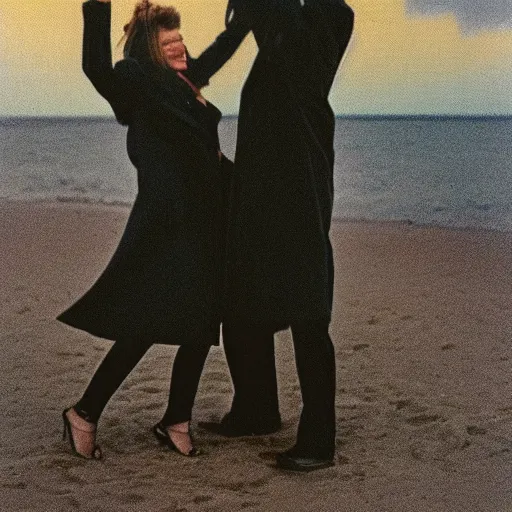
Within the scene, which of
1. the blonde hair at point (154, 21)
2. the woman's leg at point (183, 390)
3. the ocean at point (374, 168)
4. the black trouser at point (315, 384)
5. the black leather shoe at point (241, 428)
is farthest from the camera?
the ocean at point (374, 168)

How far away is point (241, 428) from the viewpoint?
430 centimetres

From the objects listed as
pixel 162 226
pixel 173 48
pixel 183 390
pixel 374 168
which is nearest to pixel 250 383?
pixel 183 390

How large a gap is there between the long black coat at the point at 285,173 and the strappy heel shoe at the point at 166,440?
606 millimetres

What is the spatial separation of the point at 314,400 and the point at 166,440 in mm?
625

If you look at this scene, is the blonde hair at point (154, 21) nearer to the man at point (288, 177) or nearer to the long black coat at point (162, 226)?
the long black coat at point (162, 226)

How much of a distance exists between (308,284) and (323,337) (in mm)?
255

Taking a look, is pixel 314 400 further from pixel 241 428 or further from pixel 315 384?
pixel 241 428

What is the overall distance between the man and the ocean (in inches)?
656

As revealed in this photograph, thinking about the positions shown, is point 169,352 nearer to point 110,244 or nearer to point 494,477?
point 494,477

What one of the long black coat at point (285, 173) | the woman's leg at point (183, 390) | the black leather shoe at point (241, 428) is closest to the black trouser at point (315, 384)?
the long black coat at point (285, 173)

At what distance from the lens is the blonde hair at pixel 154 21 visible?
3.70 meters

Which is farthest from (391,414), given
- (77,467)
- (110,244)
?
(110,244)

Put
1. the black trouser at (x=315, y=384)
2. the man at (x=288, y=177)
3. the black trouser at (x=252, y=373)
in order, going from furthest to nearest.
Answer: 1. the black trouser at (x=252, y=373)
2. the black trouser at (x=315, y=384)
3. the man at (x=288, y=177)

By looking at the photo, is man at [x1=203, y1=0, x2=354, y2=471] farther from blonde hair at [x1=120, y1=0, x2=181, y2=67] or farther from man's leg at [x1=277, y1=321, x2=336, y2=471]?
blonde hair at [x1=120, y1=0, x2=181, y2=67]
